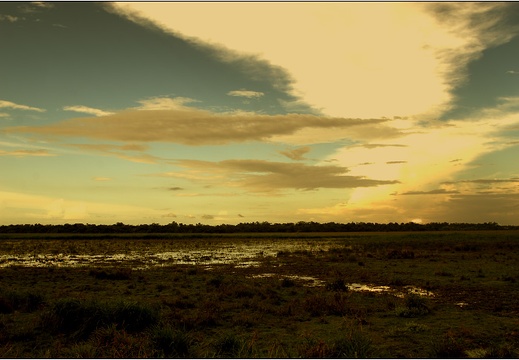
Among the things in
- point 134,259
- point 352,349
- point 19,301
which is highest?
point 352,349

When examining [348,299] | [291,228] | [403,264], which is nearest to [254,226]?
[291,228]

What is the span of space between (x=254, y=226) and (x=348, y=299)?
14798cm

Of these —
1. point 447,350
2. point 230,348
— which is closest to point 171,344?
point 230,348

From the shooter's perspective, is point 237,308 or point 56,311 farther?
point 237,308

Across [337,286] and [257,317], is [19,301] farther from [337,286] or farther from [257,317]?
[337,286]

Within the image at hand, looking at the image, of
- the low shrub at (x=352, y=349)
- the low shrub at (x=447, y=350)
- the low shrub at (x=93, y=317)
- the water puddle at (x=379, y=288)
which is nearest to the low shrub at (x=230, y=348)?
the low shrub at (x=352, y=349)

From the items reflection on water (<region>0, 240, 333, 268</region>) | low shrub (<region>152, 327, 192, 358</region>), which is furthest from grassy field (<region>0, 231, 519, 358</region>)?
reflection on water (<region>0, 240, 333, 268</region>)

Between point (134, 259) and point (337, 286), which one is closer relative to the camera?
point (337, 286)

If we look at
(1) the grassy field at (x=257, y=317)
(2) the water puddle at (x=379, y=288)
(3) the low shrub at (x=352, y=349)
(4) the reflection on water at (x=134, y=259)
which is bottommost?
(4) the reflection on water at (x=134, y=259)

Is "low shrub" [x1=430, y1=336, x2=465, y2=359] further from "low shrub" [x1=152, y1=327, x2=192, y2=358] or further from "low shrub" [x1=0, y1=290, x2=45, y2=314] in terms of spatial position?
"low shrub" [x1=0, y1=290, x2=45, y2=314]

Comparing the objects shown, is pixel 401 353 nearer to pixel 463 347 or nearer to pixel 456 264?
pixel 463 347

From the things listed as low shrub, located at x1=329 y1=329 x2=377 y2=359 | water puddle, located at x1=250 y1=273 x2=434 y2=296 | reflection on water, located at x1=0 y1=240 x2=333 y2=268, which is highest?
low shrub, located at x1=329 y1=329 x2=377 y2=359

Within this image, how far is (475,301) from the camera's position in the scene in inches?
703

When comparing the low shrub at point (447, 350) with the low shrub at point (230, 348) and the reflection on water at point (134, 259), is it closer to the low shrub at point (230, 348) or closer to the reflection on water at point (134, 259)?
the low shrub at point (230, 348)
